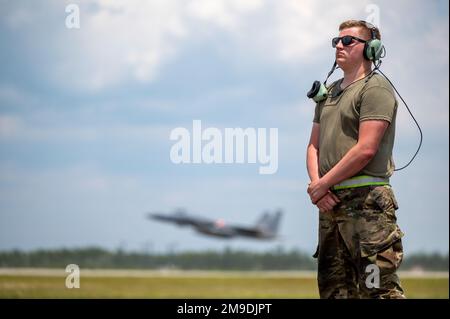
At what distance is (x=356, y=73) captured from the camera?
18.7ft

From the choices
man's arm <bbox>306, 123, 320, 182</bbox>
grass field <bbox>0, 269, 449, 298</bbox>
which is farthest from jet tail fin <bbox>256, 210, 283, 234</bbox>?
man's arm <bbox>306, 123, 320, 182</bbox>

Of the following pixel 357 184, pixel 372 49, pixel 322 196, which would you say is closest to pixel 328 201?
pixel 322 196

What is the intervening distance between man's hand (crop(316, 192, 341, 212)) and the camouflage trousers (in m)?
0.05

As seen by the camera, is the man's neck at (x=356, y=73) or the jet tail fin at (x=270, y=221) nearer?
the man's neck at (x=356, y=73)

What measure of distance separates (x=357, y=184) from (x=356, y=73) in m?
0.96

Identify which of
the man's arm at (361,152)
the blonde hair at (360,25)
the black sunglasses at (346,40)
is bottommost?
the man's arm at (361,152)

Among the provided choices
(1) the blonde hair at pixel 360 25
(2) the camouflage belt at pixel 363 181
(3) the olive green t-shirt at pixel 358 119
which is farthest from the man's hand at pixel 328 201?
(1) the blonde hair at pixel 360 25

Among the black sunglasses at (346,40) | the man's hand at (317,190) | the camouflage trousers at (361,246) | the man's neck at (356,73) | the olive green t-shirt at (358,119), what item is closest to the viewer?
the camouflage trousers at (361,246)

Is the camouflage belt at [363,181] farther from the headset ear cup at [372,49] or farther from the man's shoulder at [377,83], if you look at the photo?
the headset ear cup at [372,49]

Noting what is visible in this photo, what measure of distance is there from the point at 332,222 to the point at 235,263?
7373 centimetres

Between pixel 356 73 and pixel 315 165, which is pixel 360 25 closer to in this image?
pixel 356 73

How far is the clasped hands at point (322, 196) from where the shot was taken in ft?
17.9
